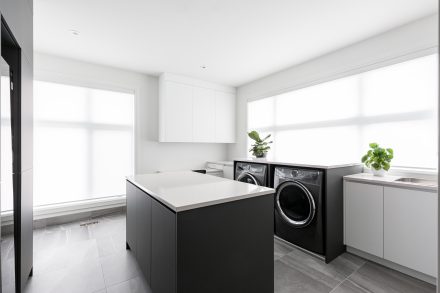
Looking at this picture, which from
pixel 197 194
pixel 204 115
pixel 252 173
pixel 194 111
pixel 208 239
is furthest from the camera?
pixel 204 115

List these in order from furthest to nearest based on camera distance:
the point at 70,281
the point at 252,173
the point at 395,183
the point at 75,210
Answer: the point at 75,210, the point at 252,173, the point at 395,183, the point at 70,281

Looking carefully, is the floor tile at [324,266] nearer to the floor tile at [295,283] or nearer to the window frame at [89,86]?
the floor tile at [295,283]

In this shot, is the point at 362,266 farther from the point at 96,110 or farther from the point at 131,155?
the point at 96,110

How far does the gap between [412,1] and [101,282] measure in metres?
3.77

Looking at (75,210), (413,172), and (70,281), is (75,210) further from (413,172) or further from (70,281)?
(413,172)

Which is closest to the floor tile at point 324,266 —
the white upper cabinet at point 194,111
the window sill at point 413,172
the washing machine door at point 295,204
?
the washing machine door at point 295,204

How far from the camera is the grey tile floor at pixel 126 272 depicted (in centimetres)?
165

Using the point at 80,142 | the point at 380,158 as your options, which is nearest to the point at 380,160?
the point at 380,158

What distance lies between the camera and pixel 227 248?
121 centimetres

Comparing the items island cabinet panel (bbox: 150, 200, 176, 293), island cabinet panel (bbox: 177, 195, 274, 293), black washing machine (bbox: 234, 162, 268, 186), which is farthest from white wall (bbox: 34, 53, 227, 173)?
island cabinet panel (bbox: 177, 195, 274, 293)

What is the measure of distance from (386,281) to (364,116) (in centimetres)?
181

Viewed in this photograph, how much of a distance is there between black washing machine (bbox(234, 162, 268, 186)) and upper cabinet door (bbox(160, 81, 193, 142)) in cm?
129

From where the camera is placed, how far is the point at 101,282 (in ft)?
5.62

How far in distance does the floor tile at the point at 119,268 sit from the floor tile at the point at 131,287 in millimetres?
53
